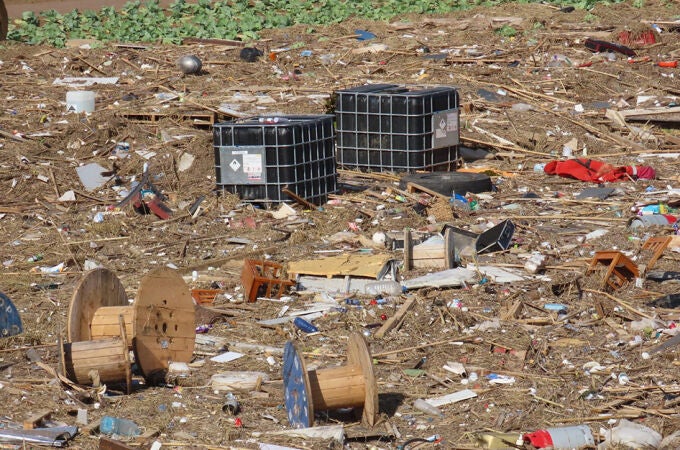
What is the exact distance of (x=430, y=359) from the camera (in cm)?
673

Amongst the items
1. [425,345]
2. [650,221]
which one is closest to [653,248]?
[650,221]

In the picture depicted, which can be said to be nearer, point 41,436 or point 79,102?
point 41,436

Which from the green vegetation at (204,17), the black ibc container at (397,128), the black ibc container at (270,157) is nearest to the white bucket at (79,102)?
the black ibc container at (397,128)

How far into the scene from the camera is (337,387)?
567 cm

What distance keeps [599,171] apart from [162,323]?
6373mm

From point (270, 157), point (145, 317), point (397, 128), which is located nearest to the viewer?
point (145, 317)

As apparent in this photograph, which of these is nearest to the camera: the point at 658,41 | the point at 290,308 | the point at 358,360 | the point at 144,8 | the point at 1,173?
the point at 358,360

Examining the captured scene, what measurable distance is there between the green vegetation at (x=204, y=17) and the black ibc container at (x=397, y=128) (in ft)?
21.6

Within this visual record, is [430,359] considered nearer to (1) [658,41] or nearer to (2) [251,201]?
(2) [251,201]

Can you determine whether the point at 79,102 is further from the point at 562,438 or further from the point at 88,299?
the point at 562,438

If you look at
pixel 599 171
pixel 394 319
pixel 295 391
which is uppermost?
pixel 295 391

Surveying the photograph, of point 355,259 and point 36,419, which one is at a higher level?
point 36,419

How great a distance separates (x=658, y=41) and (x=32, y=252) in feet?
35.7

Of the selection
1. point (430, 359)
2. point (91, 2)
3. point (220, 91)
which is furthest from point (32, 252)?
point (91, 2)
